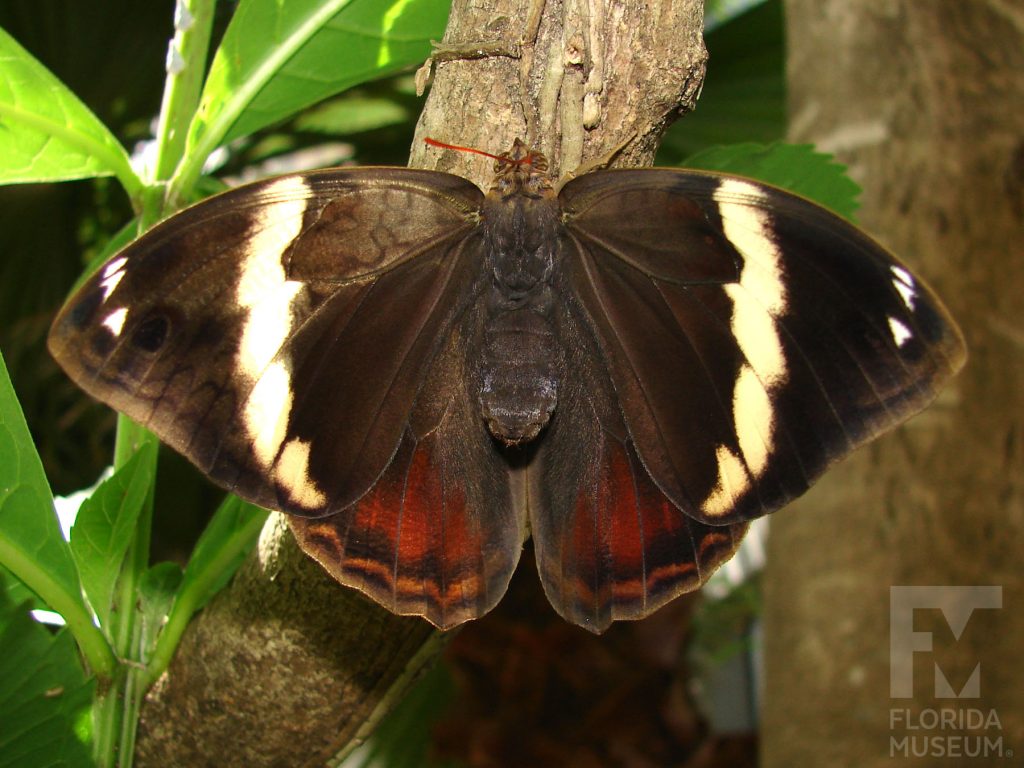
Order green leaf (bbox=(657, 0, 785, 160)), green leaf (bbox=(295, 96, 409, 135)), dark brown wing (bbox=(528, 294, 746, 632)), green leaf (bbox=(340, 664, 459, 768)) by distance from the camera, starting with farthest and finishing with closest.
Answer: green leaf (bbox=(340, 664, 459, 768)), green leaf (bbox=(657, 0, 785, 160)), green leaf (bbox=(295, 96, 409, 135)), dark brown wing (bbox=(528, 294, 746, 632))

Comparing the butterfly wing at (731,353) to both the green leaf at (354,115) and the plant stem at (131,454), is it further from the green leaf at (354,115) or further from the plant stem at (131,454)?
the green leaf at (354,115)

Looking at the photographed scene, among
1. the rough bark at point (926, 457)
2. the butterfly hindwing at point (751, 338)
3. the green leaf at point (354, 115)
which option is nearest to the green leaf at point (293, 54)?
the butterfly hindwing at point (751, 338)

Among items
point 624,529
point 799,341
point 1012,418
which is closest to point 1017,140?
point 1012,418

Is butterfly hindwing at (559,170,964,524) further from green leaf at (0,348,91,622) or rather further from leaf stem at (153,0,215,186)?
green leaf at (0,348,91,622)

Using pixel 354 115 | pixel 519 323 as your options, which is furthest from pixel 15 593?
pixel 354 115

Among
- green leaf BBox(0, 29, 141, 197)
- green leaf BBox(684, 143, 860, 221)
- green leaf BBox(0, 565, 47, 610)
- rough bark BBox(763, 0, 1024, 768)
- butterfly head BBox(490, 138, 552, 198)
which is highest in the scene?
green leaf BBox(0, 29, 141, 197)

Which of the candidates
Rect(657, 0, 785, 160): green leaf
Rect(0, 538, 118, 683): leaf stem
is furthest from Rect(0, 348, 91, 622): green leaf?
Rect(657, 0, 785, 160): green leaf

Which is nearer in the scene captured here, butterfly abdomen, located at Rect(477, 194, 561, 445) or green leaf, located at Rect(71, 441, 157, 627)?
green leaf, located at Rect(71, 441, 157, 627)
